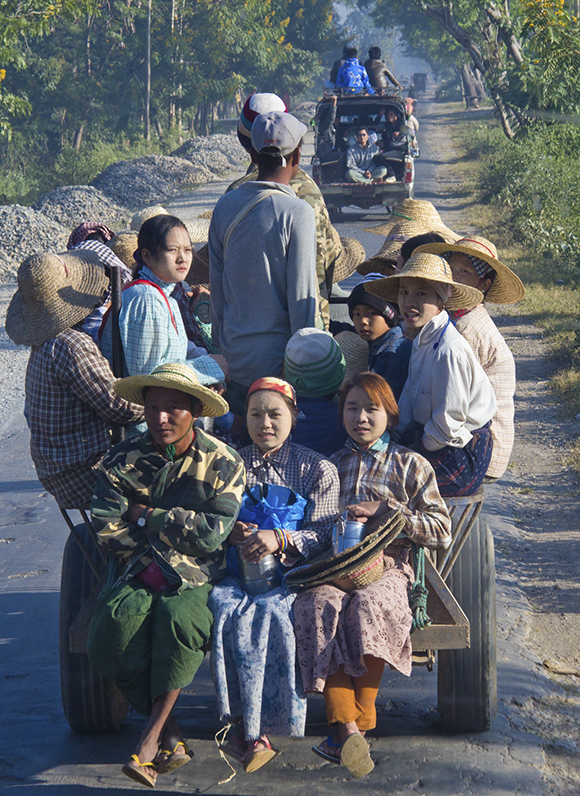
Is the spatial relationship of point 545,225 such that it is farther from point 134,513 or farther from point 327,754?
point 327,754

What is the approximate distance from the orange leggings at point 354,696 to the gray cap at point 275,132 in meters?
2.08

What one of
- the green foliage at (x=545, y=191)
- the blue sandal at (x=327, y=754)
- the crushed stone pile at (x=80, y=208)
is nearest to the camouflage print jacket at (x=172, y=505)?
the blue sandal at (x=327, y=754)

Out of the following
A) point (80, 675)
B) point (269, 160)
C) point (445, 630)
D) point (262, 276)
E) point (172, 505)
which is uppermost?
point (269, 160)

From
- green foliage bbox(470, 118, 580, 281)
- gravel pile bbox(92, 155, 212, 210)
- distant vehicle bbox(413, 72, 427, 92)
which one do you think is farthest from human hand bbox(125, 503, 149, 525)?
distant vehicle bbox(413, 72, 427, 92)

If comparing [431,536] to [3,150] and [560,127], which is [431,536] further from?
[3,150]

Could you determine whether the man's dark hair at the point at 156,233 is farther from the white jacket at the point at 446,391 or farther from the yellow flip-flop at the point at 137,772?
the yellow flip-flop at the point at 137,772

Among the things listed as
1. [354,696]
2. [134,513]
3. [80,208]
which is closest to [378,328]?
[134,513]

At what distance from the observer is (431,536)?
10.8ft

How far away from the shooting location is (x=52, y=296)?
12.3 feet

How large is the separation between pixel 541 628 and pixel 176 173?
2501 cm

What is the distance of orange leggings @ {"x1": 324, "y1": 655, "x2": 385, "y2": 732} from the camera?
299cm

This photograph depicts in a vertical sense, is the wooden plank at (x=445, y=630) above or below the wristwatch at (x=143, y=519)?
below

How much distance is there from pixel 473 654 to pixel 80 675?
159cm

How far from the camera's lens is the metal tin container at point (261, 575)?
10.5 ft
